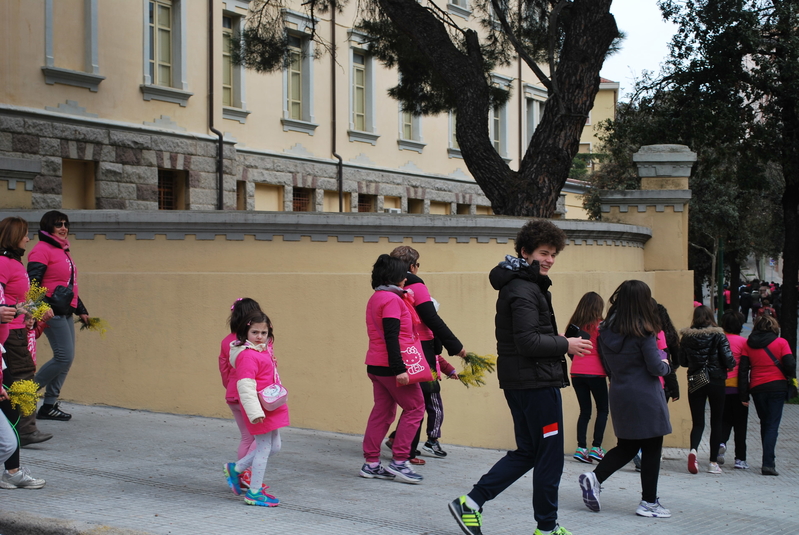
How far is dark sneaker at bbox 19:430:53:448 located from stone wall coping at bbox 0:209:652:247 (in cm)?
256

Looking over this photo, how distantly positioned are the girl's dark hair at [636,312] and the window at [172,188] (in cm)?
1279

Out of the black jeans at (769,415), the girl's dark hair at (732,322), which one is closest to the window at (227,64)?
the girl's dark hair at (732,322)

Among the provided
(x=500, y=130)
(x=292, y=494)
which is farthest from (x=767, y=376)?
(x=500, y=130)

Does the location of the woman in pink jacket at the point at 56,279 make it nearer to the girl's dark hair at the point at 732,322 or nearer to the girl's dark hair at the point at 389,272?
the girl's dark hair at the point at 389,272

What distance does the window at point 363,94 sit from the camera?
884 inches

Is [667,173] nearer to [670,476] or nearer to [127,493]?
[670,476]

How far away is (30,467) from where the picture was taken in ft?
21.0

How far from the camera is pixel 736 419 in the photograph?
951 centimetres

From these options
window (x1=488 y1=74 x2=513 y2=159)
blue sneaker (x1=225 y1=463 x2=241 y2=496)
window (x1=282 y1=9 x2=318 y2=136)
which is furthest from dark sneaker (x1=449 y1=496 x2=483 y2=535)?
window (x1=488 y1=74 x2=513 y2=159)

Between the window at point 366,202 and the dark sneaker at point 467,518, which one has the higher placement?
the window at point 366,202

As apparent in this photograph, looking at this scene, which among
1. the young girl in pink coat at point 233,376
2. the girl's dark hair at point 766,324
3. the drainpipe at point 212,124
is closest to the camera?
the young girl in pink coat at point 233,376

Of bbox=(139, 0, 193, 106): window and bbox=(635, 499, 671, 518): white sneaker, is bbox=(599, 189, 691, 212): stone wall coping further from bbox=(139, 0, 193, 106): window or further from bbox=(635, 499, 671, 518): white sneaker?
bbox=(139, 0, 193, 106): window

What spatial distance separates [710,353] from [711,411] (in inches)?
23.6

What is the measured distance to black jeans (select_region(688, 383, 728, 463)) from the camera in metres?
8.98
